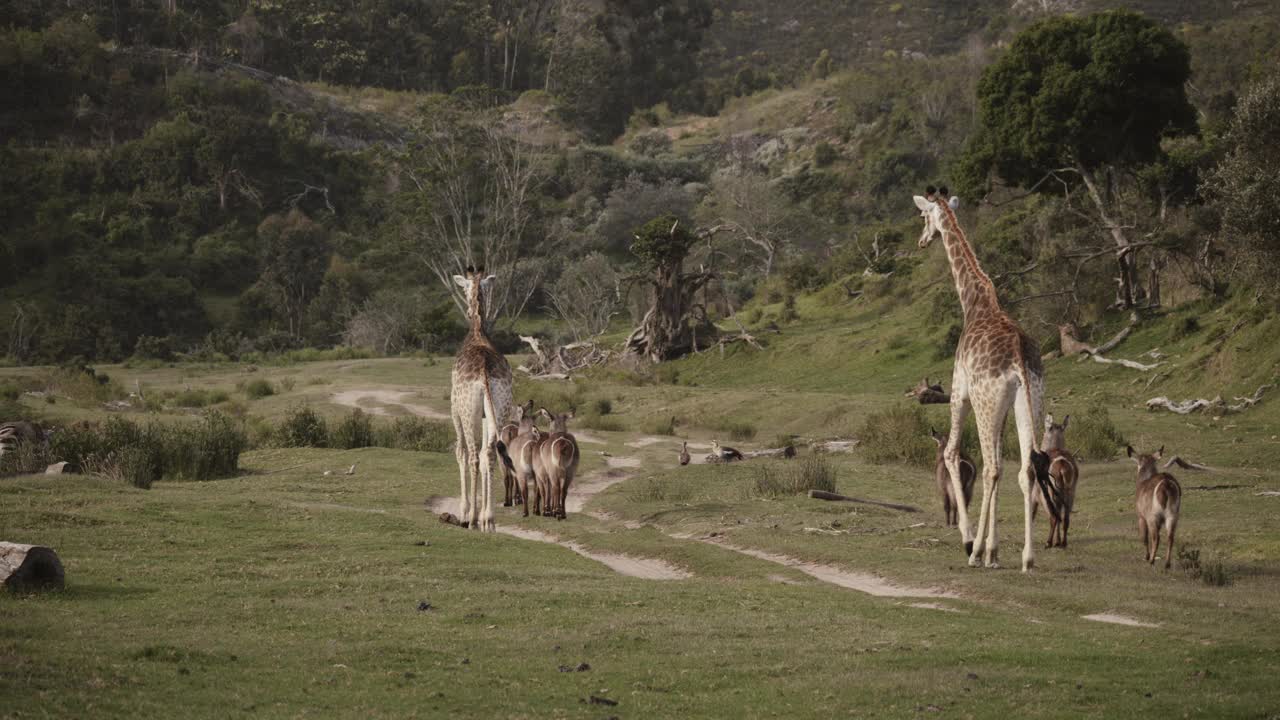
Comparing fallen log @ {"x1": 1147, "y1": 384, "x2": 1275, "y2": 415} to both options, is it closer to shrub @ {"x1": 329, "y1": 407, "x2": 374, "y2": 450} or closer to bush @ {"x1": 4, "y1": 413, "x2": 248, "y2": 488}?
shrub @ {"x1": 329, "y1": 407, "x2": 374, "y2": 450}

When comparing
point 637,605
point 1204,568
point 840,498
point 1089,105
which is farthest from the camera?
point 1089,105

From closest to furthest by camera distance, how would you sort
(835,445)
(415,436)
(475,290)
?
(475,290) → (835,445) → (415,436)

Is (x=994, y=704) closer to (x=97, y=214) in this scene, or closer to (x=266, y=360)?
(x=266, y=360)

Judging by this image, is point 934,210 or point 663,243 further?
point 663,243

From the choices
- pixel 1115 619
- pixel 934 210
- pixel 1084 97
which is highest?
pixel 1084 97

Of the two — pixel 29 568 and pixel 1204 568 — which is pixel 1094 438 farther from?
pixel 29 568

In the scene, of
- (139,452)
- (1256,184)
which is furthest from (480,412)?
(1256,184)

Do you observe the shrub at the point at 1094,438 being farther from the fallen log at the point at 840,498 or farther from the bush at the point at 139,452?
the bush at the point at 139,452

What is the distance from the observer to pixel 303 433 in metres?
32.0

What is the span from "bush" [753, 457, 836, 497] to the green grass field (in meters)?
0.36

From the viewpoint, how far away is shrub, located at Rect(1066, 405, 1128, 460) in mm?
25000

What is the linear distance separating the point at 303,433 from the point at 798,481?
1443 cm

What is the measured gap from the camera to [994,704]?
8.59 m

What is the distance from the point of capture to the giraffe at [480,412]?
18234 mm
